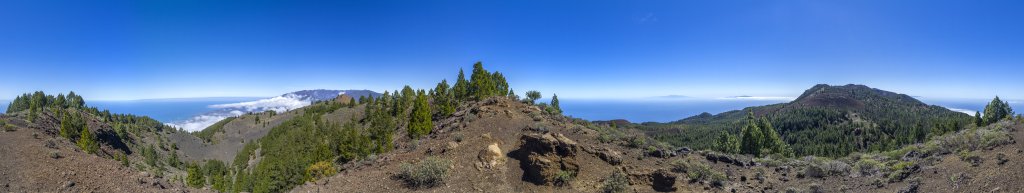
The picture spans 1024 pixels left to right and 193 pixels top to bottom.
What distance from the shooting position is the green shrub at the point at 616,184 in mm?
19562

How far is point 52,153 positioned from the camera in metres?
27.9

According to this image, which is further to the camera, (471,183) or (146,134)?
(146,134)

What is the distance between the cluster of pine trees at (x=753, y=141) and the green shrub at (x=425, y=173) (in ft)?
141

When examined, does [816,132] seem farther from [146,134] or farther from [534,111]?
[146,134]

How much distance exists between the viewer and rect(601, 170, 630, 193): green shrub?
64.2 feet

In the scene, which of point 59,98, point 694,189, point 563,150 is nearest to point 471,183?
point 563,150

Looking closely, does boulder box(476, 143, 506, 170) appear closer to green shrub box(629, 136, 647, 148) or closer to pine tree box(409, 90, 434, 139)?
green shrub box(629, 136, 647, 148)

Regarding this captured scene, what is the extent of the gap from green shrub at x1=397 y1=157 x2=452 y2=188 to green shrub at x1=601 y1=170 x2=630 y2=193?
847 cm

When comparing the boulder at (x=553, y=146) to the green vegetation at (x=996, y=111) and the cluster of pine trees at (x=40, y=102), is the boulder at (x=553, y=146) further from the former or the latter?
the cluster of pine trees at (x=40, y=102)

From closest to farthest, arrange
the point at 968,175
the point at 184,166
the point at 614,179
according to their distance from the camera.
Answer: the point at 968,175
the point at 614,179
the point at 184,166

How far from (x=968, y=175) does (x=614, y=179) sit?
1500cm

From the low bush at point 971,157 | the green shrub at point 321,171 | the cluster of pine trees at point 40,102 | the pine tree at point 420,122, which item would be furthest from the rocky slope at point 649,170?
the cluster of pine trees at point 40,102

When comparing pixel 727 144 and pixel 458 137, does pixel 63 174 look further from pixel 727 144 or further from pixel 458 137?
pixel 727 144

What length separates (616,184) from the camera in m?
19.6
